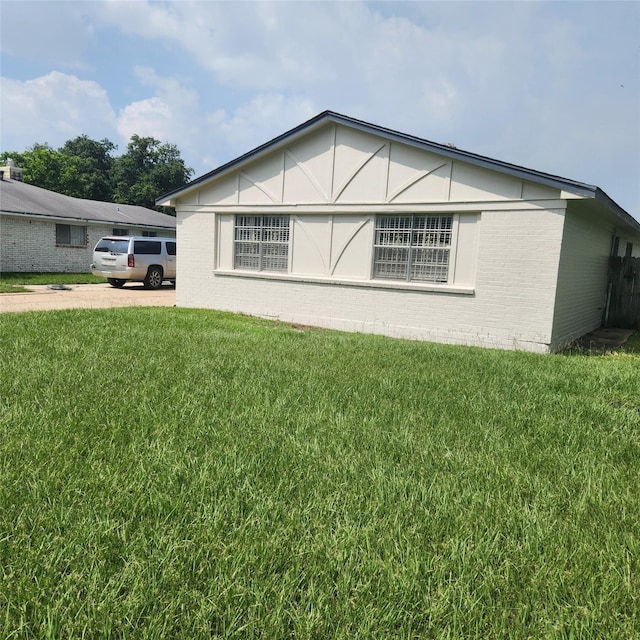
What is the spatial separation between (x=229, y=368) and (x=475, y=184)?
21.0 feet

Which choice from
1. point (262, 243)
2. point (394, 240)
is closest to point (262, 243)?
point (262, 243)

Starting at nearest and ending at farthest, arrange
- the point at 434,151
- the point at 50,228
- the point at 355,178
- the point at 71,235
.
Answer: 1. the point at 434,151
2. the point at 355,178
3. the point at 50,228
4. the point at 71,235

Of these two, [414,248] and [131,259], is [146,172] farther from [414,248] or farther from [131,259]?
[414,248]

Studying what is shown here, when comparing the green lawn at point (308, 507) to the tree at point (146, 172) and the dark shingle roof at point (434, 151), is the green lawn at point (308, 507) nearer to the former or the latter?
the dark shingle roof at point (434, 151)

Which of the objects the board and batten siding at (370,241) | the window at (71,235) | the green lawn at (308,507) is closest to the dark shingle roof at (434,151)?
the board and batten siding at (370,241)

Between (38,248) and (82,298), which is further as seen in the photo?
(38,248)

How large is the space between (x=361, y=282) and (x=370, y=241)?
36.8 inches

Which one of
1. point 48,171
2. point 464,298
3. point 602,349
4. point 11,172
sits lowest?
point 602,349

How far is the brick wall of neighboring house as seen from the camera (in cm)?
2119

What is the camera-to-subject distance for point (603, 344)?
1143cm

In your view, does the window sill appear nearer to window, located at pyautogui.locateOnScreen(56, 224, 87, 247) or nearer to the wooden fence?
the wooden fence

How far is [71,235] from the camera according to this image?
23.9 meters

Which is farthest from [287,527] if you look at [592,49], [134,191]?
[134,191]

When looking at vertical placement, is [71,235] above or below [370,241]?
above
